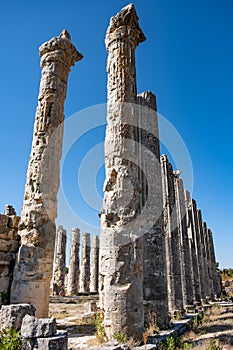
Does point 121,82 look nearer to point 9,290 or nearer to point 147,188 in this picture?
point 147,188

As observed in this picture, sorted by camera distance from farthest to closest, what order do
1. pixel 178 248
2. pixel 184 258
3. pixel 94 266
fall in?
pixel 94 266, pixel 184 258, pixel 178 248

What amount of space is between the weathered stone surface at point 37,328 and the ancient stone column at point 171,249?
9.35 m

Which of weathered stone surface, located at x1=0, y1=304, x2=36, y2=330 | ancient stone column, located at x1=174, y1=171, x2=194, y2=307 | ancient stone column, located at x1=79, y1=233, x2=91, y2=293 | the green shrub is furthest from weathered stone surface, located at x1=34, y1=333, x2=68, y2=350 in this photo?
ancient stone column, located at x1=79, y1=233, x2=91, y2=293

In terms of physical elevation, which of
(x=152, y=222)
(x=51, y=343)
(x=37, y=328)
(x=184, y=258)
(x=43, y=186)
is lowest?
(x=51, y=343)

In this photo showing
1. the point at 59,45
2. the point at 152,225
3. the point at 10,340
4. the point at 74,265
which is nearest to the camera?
the point at 10,340

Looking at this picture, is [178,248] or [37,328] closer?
[37,328]

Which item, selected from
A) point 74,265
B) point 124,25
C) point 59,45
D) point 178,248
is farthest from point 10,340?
point 74,265

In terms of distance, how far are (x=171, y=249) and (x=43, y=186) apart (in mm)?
8132

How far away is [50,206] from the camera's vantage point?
9734mm

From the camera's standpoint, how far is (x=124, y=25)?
962 centimetres

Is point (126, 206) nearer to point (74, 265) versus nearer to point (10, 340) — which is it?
point (10, 340)

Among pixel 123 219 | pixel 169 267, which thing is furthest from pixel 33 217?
pixel 169 267

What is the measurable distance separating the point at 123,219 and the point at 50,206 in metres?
3.23

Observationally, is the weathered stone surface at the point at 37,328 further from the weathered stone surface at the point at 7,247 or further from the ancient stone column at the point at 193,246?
the ancient stone column at the point at 193,246
